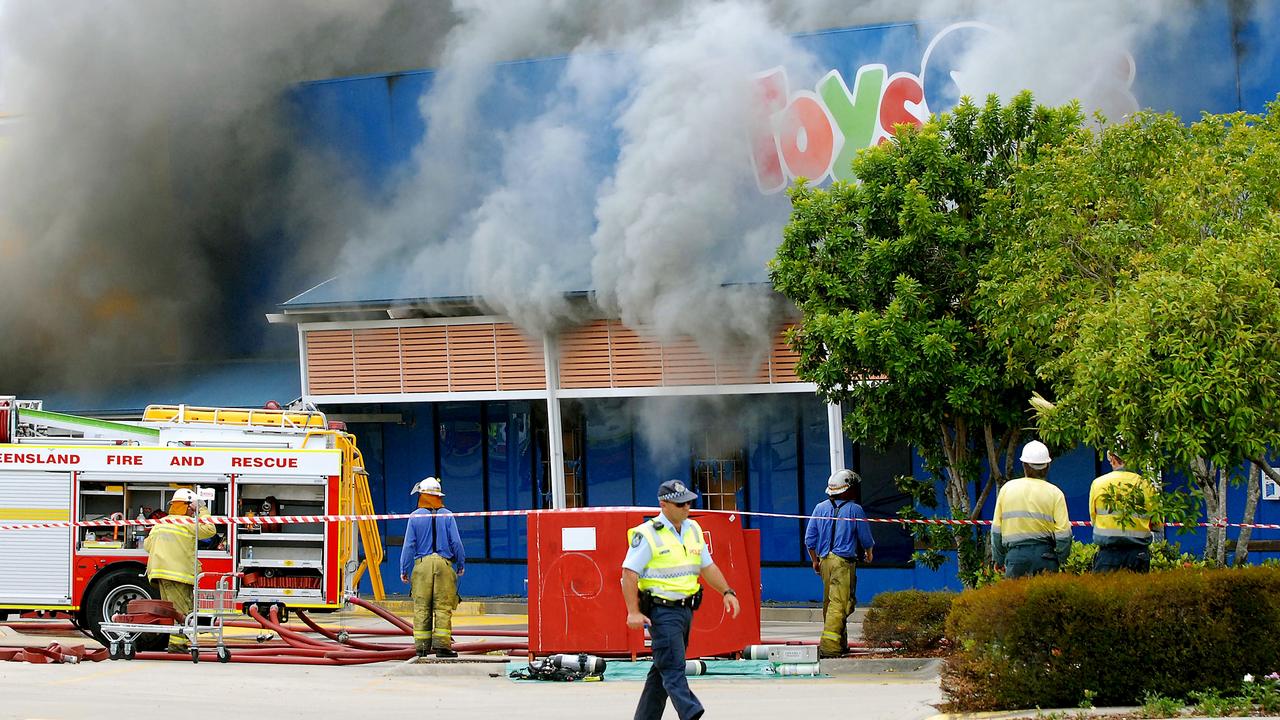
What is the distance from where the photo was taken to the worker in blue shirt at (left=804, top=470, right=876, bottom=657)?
36.9ft

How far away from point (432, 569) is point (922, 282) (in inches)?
180

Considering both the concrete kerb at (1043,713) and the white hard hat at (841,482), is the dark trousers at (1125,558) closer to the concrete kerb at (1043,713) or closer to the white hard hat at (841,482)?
the concrete kerb at (1043,713)

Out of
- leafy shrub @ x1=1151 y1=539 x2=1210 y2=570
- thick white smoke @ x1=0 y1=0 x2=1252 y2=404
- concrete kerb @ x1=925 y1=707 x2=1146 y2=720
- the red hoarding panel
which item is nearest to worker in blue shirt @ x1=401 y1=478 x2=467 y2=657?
the red hoarding panel

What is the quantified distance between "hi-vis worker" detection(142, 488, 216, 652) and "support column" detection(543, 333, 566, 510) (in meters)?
4.92

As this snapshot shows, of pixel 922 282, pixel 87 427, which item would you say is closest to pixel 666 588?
pixel 922 282

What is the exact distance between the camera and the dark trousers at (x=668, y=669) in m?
6.99

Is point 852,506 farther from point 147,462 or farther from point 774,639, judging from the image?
point 147,462

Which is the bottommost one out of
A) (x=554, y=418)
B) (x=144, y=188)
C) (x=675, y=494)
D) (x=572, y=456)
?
(x=675, y=494)

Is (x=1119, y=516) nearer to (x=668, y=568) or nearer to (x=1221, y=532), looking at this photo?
A: (x=1221, y=532)

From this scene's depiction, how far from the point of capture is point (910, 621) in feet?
36.7

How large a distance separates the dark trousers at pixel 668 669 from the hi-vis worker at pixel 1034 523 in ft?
9.16

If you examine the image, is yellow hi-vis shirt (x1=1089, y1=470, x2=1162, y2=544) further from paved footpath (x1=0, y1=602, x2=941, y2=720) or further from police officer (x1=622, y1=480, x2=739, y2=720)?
police officer (x1=622, y1=480, x2=739, y2=720)

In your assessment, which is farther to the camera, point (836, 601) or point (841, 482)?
point (841, 482)

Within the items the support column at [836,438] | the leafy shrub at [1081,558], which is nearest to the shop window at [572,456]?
the support column at [836,438]
